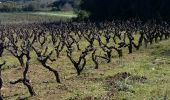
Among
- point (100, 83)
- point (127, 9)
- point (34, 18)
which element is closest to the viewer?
point (100, 83)

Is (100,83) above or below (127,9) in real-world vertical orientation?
above

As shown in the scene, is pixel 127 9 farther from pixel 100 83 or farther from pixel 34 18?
pixel 100 83

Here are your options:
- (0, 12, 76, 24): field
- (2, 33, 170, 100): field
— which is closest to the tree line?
(0, 12, 76, 24): field

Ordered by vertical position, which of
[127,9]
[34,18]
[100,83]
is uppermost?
[100,83]

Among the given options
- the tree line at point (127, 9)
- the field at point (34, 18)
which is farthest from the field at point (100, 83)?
the field at point (34, 18)

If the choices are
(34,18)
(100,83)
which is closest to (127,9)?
(34,18)

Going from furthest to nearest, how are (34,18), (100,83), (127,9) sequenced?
(34,18) → (127,9) → (100,83)

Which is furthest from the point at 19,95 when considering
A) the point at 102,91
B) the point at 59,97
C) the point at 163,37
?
the point at 163,37

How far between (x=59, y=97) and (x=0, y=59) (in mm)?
25319

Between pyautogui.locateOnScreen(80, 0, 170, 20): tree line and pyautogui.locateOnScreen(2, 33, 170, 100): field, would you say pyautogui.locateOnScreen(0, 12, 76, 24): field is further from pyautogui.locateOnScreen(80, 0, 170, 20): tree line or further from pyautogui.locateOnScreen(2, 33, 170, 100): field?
pyautogui.locateOnScreen(2, 33, 170, 100): field

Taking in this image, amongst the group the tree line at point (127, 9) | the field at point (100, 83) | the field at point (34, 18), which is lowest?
the field at point (34, 18)

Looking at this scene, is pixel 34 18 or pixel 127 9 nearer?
pixel 127 9

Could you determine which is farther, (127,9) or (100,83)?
(127,9)

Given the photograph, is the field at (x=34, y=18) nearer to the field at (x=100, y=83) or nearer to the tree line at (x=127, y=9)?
the tree line at (x=127, y=9)
